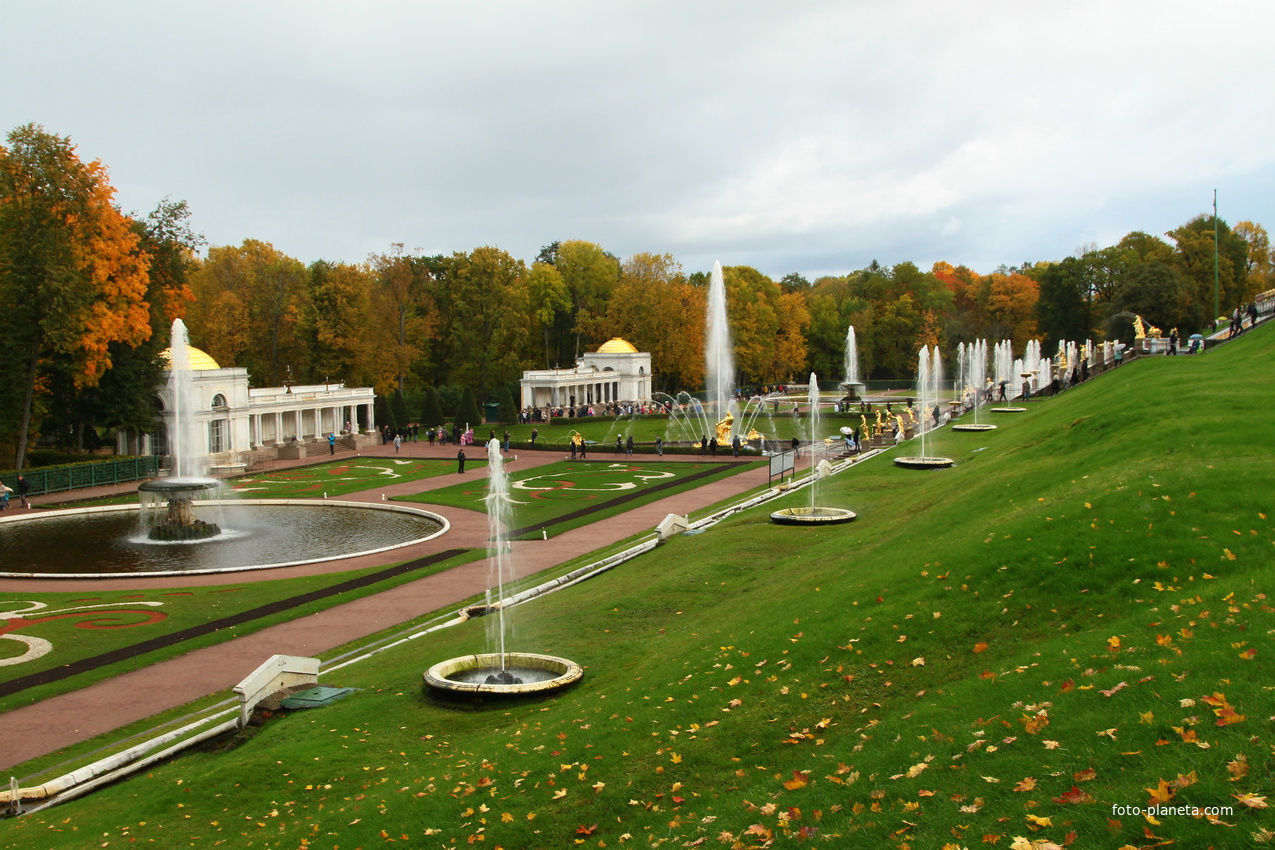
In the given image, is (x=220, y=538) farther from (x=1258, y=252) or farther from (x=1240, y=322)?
(x=1258, y=252)

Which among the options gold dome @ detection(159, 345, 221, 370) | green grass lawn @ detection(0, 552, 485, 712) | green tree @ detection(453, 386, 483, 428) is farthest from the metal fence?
green tree @ detection(453, 386, 483, 428)

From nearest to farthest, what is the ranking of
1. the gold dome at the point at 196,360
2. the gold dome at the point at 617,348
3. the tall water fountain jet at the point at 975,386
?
the tall water fountain jet at the point at 975,386 < the gold dome at the point at 196,360 < the gold dome at the point at 617,348

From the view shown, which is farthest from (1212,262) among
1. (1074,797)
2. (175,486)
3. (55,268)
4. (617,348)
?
(1074,797)

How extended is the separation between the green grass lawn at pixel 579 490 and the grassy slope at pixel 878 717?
16.8 meters

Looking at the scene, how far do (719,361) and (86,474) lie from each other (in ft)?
135

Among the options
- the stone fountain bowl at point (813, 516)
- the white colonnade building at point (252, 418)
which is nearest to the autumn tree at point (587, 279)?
the white colonnade building at point (252, 418)

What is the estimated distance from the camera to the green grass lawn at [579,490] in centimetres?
3506

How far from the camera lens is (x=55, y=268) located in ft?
144

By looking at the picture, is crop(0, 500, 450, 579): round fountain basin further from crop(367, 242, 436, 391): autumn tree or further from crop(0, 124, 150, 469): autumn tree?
crop(367, 242, 436, 391): autumn tree

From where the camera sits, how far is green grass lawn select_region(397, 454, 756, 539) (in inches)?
1380

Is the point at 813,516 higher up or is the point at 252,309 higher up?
the point at 252,309

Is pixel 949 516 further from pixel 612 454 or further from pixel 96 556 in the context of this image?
pixel 612 454

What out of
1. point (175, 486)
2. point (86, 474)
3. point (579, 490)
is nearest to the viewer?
point (175, 486)

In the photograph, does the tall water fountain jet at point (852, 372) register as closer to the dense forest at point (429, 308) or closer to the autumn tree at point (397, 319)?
the dense forest at point (429, 308)
